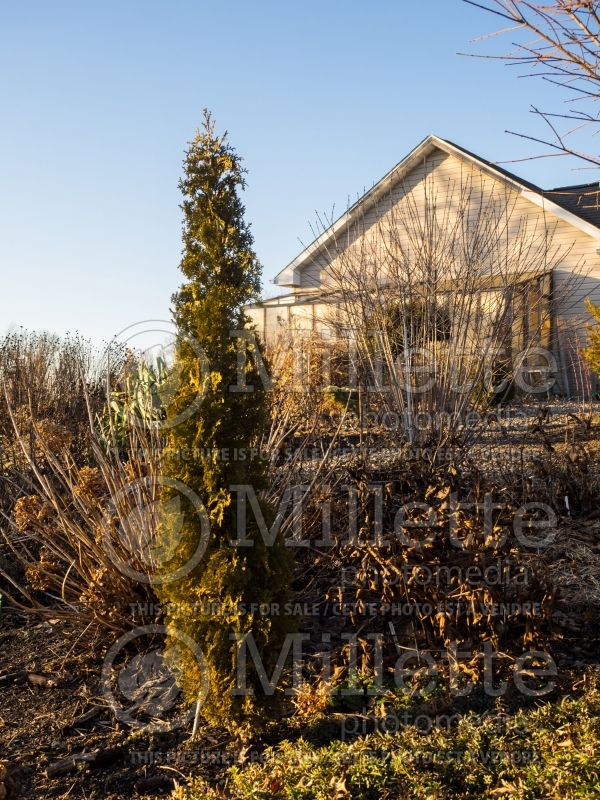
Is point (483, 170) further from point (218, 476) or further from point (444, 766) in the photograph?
point (444, 766)

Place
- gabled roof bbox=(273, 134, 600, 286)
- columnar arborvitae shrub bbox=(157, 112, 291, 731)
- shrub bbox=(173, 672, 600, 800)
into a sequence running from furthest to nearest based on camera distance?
1. gabled roof bbox=(273, 134, 600, 286)
2. columnar arborvitae shrub bbox=(157, 112, 291, 731)
3. shrub bbox=(173, 672, 600, 800)

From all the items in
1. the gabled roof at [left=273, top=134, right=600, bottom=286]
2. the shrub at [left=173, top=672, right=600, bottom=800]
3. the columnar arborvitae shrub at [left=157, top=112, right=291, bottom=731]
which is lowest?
the shrub at [left=173, top=672, right=600, bottom=800]

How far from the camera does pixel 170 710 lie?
13.4 ft

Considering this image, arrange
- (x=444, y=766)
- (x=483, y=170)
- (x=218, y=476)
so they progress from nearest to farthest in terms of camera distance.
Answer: (x=444, y=766)
(x=218, y=476)
(x=483, y=170)

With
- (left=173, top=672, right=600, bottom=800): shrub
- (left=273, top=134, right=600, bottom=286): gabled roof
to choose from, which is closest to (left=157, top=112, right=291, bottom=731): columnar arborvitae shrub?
(left=173, top=672, right=600, bottom=800): shrub

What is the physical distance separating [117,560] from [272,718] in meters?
1.53

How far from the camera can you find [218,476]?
146 inches

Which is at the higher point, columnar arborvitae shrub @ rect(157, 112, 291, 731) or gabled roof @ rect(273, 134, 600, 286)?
gabled roof @ rect(273, 134, 600, 286)

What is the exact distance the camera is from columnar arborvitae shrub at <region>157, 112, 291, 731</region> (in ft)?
11.9

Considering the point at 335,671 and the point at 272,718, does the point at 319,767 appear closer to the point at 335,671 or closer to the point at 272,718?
the point at 272,718

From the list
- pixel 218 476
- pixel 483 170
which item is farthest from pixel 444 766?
pixel 483 170

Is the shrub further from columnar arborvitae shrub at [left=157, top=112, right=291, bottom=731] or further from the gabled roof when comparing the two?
the gabled roof

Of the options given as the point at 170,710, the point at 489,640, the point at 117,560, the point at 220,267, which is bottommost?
the point at 170,710

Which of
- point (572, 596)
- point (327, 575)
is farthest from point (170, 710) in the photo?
point (572, 596)
